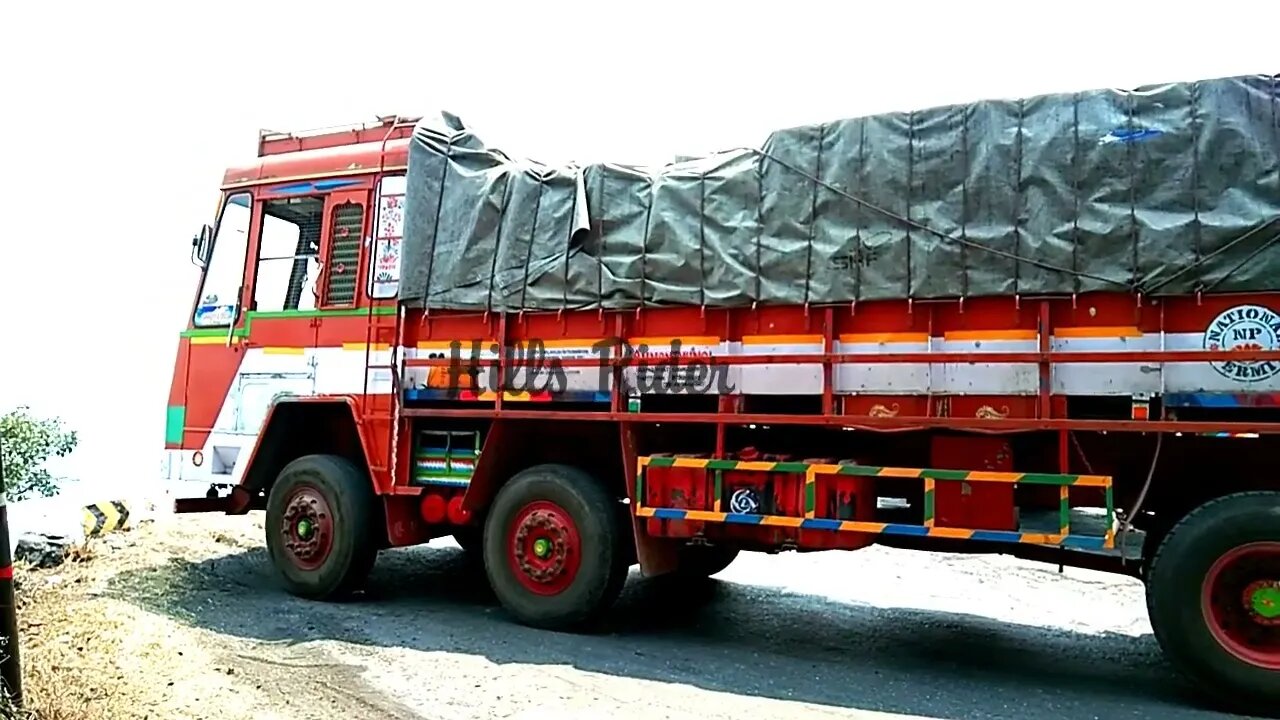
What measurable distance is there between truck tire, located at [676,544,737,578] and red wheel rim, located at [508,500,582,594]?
1279 millimetres

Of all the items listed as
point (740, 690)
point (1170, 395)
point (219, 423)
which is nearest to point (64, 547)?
point (219, 423)

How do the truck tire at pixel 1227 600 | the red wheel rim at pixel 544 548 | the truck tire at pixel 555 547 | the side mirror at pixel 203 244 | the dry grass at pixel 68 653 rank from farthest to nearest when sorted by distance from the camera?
the side mirror at pixel 203 244 → the red wheel rim at pixel 544 548 → the truck tire at pixel 555 547 → the truck tire at pixel 1227 600 → the dry grass at pixel 68 653

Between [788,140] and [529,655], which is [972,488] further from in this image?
[529,655]

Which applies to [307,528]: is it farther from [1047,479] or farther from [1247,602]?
[1247,602]

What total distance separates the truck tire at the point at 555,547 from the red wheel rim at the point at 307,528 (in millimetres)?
1420

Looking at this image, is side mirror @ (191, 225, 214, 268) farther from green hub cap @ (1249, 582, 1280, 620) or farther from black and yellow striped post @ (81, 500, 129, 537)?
green hub cap @ (1249, 582, 1280, 620)

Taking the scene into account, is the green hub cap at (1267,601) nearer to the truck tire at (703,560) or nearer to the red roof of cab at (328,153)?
the truck tire at (703,560)

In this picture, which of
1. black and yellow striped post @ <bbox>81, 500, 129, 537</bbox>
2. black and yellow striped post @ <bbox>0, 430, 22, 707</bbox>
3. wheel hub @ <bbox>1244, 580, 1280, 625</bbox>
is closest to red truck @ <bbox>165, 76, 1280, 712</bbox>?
wheel hub @ <bbox>1244, 580, 1280, 625</bbox>

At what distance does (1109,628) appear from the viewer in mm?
7430

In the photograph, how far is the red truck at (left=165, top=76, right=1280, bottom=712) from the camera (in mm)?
5324

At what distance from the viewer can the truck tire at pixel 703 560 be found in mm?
7996

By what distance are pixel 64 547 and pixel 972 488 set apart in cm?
770

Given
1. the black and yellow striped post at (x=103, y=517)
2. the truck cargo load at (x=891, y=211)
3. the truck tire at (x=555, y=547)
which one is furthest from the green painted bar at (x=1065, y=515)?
the black and yellow striped post at (x=103, y=517)

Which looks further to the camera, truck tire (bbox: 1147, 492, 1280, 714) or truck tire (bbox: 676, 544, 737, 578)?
truck tire (bbox: 676, 544, 737, 578)
